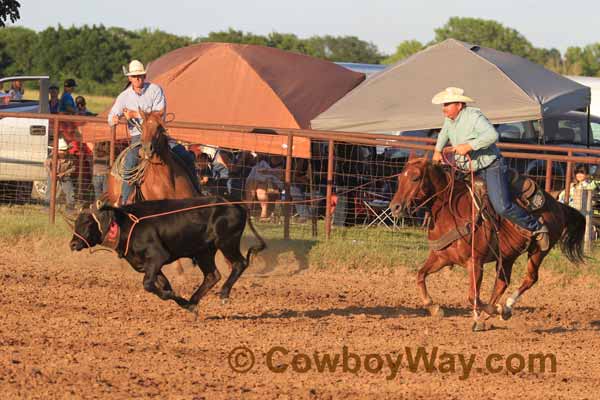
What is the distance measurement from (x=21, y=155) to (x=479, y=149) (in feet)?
27.5

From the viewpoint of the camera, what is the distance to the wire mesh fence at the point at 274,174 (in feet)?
44.9

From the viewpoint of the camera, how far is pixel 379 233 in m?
13.7

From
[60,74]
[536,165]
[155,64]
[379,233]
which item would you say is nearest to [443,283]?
[379,233]

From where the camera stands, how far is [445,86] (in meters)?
15.7

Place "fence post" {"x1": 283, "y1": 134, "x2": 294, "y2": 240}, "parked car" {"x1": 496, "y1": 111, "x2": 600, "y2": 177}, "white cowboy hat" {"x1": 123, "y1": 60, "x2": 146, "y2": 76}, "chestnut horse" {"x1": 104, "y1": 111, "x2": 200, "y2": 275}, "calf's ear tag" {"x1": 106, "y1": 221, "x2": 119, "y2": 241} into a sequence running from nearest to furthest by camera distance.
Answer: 1. "calf's ear tag" {"x1": 106, "y1": 221, "x2": 119, "y2": 241}
2. "chestnut horse" {"x1": 104, "y1": 111, "x2": 200, "y2": 275}
3. "white cowboy hat" {"x1": 123, "y1": 60, "x2": 146, "y2": 76}
4. "fence post" {"x1": 283, "y1": 134, "x2": 294, "y2": 240}
5. "parked car" {"x1": 496, "y1": 111, "x2": 600, "y2": 177}

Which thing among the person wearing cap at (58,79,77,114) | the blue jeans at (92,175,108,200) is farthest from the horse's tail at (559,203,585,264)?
the person wearing cap at (58,79,77,114)

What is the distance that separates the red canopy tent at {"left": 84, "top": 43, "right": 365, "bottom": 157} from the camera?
1625 centimetres

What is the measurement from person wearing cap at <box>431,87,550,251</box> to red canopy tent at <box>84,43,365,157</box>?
6.52 metres

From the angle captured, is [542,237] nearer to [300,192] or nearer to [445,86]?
[300,192]

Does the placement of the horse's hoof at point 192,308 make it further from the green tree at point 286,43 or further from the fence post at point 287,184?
the green tree at point 286,43

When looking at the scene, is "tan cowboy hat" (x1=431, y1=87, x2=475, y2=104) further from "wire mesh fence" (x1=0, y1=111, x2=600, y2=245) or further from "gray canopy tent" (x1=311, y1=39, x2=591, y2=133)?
"gray canopy tent" (x1=311, y1=39, x2=591, y2=133)

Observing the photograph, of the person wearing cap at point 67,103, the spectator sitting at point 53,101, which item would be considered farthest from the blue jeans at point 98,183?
the spectator sitting at point 53,101

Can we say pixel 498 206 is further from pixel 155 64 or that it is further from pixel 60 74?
pixel 60 74

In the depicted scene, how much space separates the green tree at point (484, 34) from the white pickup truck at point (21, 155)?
78.1 m
